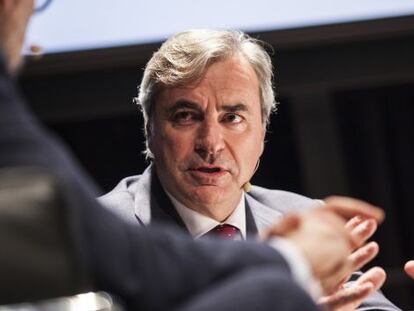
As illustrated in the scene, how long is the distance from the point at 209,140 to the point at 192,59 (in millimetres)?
191

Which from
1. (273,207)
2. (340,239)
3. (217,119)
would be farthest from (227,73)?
(340,239)

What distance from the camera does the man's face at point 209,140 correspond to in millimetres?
2225

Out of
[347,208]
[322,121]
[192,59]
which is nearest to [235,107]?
[192,59]

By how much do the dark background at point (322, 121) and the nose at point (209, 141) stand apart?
1.52 m

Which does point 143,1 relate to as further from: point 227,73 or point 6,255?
point 6,255

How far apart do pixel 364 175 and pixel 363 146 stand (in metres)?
0.12

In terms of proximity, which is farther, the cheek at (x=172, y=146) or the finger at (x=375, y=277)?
the cheek at (x=172, y=146)

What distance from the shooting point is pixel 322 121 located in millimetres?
3859

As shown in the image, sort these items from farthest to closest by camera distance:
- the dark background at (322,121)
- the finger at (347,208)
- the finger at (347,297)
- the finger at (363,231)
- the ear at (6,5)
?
1. the dark background at (322,121)
2. the finger at (347,297)
3. the finger at (363,231)
4. the finger at (347,208)
5. the ear at (6,5)

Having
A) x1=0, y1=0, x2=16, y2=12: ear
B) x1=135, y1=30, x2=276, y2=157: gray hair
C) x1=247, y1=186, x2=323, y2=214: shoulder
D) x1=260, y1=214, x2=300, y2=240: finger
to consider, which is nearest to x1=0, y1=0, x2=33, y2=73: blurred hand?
x1=0, y1=0, x2=16, y2=12: ear

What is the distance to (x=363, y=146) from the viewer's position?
12.8 feet

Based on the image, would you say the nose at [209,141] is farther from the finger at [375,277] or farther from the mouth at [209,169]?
the finger at [375,277]

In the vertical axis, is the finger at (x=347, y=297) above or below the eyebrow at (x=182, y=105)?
below

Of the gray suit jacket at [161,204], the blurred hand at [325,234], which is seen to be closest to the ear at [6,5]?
the blurred hand at [325,234]
